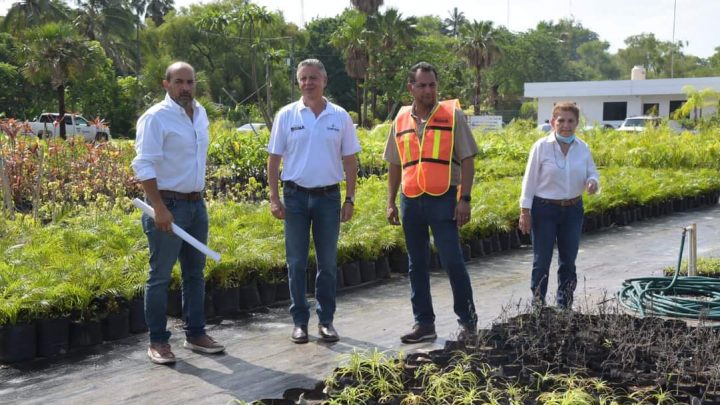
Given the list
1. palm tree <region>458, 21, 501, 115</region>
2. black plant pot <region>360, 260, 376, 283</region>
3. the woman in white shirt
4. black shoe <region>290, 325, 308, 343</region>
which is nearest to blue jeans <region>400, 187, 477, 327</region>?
the woman in white shirt

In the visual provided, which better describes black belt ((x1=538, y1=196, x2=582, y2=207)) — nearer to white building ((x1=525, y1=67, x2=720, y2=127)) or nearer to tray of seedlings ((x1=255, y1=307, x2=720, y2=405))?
tray of seedlings ((x1=255, y1=307, x2=720, y2=405))

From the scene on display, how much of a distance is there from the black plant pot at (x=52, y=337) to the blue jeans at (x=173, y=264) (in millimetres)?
726

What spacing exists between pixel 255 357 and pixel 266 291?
1.57 metres

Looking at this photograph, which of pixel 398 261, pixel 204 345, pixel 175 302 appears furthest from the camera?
pixel 398 261

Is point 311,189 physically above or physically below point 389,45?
below

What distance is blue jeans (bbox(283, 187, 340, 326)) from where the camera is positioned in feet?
18.2

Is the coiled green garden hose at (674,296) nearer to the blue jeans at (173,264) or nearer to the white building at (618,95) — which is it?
the blue jeans at (173,264)

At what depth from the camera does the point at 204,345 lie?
5441 mm

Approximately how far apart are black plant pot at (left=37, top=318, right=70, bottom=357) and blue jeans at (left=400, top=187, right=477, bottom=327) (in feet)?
7.97

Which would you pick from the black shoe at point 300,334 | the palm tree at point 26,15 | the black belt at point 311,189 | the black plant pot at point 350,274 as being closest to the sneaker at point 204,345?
the black shoe at point 300,334

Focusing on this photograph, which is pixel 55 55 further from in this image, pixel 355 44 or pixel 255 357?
pixel 255 357

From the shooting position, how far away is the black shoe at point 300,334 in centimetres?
564

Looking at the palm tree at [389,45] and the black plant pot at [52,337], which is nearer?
the black plant pot at [52,337]

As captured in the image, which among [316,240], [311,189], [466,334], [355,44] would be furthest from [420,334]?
[355,44]
